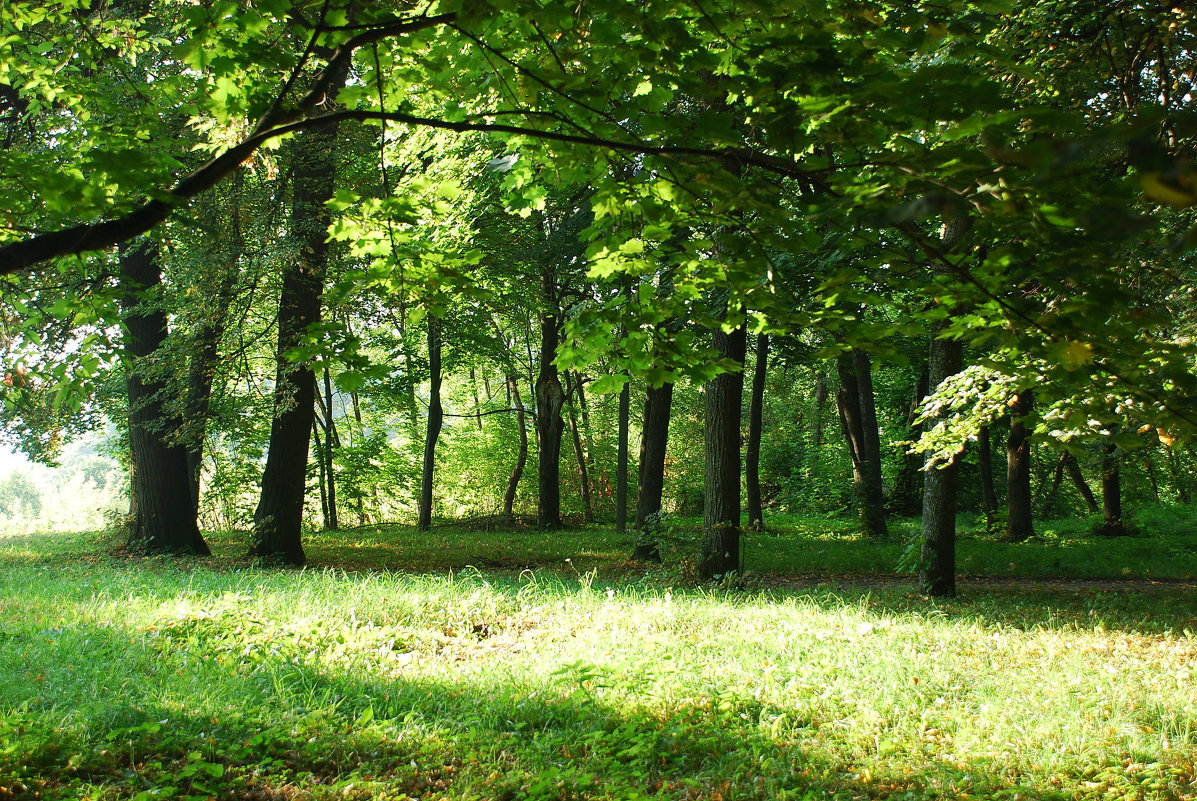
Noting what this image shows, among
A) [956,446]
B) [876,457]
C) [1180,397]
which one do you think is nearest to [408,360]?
[876,457]

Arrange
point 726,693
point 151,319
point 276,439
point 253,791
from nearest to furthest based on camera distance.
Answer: point 253,791
point 726,693
point 276,439
point 151,319

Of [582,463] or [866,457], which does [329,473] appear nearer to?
[582,463]

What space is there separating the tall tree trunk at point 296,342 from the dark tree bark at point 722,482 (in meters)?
5.31

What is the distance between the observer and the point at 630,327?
3.45 meters

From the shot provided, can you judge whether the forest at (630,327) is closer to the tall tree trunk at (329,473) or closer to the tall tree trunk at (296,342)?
the tall tree trunk at (296,342)

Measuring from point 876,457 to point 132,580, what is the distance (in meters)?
13.2

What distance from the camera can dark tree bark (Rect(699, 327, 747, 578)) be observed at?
31.7ft

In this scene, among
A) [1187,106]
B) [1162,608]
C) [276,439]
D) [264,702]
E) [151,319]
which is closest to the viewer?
[264,702]

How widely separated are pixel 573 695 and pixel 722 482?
524cm

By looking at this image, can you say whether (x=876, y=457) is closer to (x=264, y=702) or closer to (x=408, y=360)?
(x=408, y=360)

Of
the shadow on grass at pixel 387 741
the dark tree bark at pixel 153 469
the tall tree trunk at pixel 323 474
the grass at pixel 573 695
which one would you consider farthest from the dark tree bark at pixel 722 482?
the tall tree trunk at pixel 323 474

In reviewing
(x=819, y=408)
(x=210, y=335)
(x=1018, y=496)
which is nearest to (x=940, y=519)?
(x=1018, y=496)

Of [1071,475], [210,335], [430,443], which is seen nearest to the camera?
[210,335]

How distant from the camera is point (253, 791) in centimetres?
361
